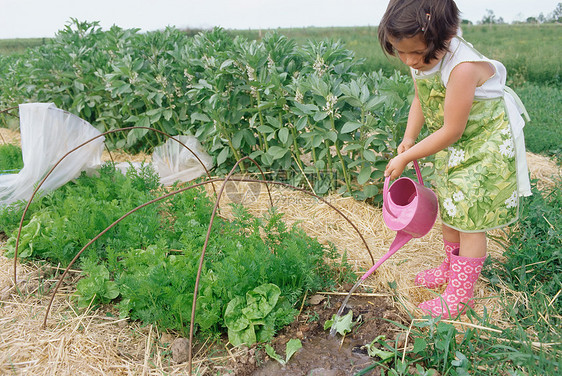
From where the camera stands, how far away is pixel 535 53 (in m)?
8.94

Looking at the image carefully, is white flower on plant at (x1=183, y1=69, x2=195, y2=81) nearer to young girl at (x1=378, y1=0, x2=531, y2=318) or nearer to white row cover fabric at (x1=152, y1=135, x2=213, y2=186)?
white row cover fabric at (x1=152, y1=135, x2=213, y2=186)

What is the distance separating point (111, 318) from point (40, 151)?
1608 millimetres

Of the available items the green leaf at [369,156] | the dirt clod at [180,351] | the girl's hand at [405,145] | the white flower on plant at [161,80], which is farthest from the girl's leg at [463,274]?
the white flower on plant at [161,80]

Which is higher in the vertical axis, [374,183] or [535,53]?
[535,53]

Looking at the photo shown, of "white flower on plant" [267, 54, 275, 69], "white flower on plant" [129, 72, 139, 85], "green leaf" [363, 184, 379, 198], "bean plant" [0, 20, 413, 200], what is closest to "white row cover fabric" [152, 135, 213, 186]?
"bean plant" [0, 20, 413, 200]

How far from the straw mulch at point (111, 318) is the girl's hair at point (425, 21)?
1065mm

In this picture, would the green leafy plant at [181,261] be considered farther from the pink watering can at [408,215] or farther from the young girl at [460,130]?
the young girl at [460,130]

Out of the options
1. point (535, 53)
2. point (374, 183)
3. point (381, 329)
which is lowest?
point (381, 329)

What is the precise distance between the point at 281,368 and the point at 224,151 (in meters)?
2.28

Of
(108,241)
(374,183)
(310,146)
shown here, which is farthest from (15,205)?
(374,183)

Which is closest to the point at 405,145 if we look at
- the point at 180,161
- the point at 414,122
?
the point at 414,122

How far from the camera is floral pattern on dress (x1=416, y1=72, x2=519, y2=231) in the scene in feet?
5.84

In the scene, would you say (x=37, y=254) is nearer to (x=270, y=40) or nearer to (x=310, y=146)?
(x=310, y=146)

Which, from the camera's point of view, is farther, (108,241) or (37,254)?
(37,254)
